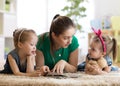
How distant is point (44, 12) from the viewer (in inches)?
198

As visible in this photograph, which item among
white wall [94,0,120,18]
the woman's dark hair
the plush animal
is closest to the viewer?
the woman's dark hair

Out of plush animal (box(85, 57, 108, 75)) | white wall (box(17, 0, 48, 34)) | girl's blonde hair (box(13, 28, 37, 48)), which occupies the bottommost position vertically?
plush animal (box(85, 57, 108, 75))

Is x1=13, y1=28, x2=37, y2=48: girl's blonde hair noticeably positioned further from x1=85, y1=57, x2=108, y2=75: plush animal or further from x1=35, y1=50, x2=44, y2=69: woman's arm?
x1=85, y1=57, x2=108, y2=75: plush animal

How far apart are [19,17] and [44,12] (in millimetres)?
771

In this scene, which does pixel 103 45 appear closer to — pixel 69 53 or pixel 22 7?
pixel 69 53

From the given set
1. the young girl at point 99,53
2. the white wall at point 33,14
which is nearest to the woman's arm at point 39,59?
the young girl at point 99,53

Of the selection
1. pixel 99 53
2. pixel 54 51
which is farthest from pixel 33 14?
pixel 99 53

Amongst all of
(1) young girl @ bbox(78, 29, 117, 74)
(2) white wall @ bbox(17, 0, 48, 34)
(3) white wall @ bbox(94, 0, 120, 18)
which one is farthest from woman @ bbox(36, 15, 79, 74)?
(3) white wall @ bbox(94, 0, 120, 18)

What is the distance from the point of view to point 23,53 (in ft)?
4.64

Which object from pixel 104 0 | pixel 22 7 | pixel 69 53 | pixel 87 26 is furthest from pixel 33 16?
pixel 69 53

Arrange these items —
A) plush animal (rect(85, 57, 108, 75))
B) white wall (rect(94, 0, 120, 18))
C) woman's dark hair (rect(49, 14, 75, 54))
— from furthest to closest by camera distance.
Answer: white wall (rect(94, 0, 120, 18)) < plush animal (rect(85, 57, 108, 75)) < woman's dark hair (rect(49, 14, 75, 54))

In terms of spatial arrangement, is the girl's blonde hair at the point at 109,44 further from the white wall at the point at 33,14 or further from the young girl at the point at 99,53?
the white wall at the point at 33,14

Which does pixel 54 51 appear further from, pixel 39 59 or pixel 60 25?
pixel 60 25

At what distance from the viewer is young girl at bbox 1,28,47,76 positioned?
1.36 meters
